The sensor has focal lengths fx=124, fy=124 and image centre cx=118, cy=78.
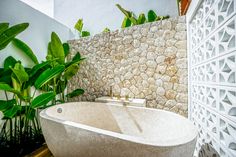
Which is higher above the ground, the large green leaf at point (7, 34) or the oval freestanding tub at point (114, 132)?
the large green leaf at point (7, 34)

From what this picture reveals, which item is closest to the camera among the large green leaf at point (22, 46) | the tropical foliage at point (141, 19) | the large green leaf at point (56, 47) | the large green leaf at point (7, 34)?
the large green leaf at point (7, 34)

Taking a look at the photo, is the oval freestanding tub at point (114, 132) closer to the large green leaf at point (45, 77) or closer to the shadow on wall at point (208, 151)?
the shadow on wall at point (208, 151)

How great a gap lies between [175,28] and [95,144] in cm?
195

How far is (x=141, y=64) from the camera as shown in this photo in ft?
7.12

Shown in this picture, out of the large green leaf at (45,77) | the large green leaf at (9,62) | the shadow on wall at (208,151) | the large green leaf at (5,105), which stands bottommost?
the shadow on wall at (208,151)

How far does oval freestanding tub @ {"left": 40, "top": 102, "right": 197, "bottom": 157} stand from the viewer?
0.81 meters

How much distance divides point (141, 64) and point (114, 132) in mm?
1389

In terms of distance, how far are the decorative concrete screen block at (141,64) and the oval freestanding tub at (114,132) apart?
20.0 inches

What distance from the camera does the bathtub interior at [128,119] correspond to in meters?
1.37

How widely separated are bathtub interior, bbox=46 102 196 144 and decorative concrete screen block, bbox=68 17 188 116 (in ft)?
1.58

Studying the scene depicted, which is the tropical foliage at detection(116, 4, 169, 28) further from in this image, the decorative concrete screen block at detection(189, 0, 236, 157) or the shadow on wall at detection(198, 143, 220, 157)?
the shadow on wall at detection(198, 143, 220, 157)

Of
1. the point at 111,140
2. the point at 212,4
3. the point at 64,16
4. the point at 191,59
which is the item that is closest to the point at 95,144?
the point at 111,140

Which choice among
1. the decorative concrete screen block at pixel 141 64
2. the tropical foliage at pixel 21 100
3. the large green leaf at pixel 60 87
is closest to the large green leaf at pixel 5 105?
the tropical foliage at pixel 21 100

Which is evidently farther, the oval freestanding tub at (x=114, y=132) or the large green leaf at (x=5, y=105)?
the large green leaf at (x=5, y=105)
